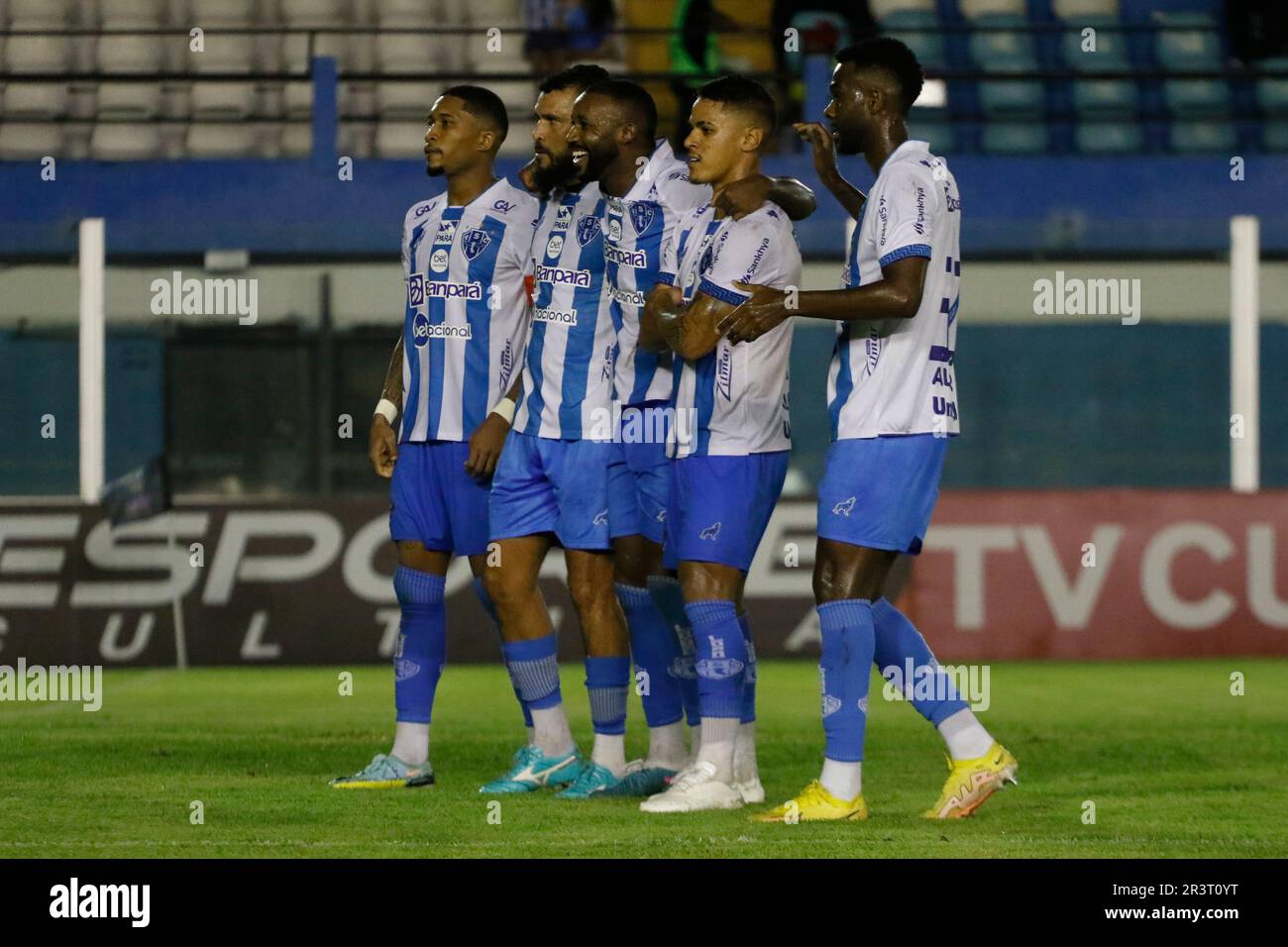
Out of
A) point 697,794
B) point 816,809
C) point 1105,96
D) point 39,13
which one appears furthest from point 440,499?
point 39,13

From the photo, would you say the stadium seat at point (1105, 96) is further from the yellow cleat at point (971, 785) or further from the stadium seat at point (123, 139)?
the yellow cleat at point (971, 785)

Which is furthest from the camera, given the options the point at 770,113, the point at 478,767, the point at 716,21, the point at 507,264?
the point at 716,21

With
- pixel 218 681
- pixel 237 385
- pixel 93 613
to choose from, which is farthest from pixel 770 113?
pixel 237 385

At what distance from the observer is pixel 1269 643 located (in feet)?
36.5

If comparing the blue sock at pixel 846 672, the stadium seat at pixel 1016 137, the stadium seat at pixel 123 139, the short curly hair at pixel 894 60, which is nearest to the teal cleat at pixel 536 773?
the blue sock at pixel 846 672

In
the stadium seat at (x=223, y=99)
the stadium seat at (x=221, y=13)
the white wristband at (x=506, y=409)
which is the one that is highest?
the stadium seat at (x=221, y=13)

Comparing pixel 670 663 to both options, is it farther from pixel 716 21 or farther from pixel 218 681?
pixel 716 21

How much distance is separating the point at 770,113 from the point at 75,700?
16.7ft

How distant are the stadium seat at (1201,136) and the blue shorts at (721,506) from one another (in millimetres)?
12049

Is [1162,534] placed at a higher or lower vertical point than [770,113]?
lower

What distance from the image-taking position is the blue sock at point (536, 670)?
5.93 meters

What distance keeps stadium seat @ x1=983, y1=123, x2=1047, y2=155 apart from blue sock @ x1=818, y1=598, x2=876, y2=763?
11865 mm

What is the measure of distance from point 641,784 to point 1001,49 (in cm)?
1296

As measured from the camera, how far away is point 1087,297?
43.0 ft
